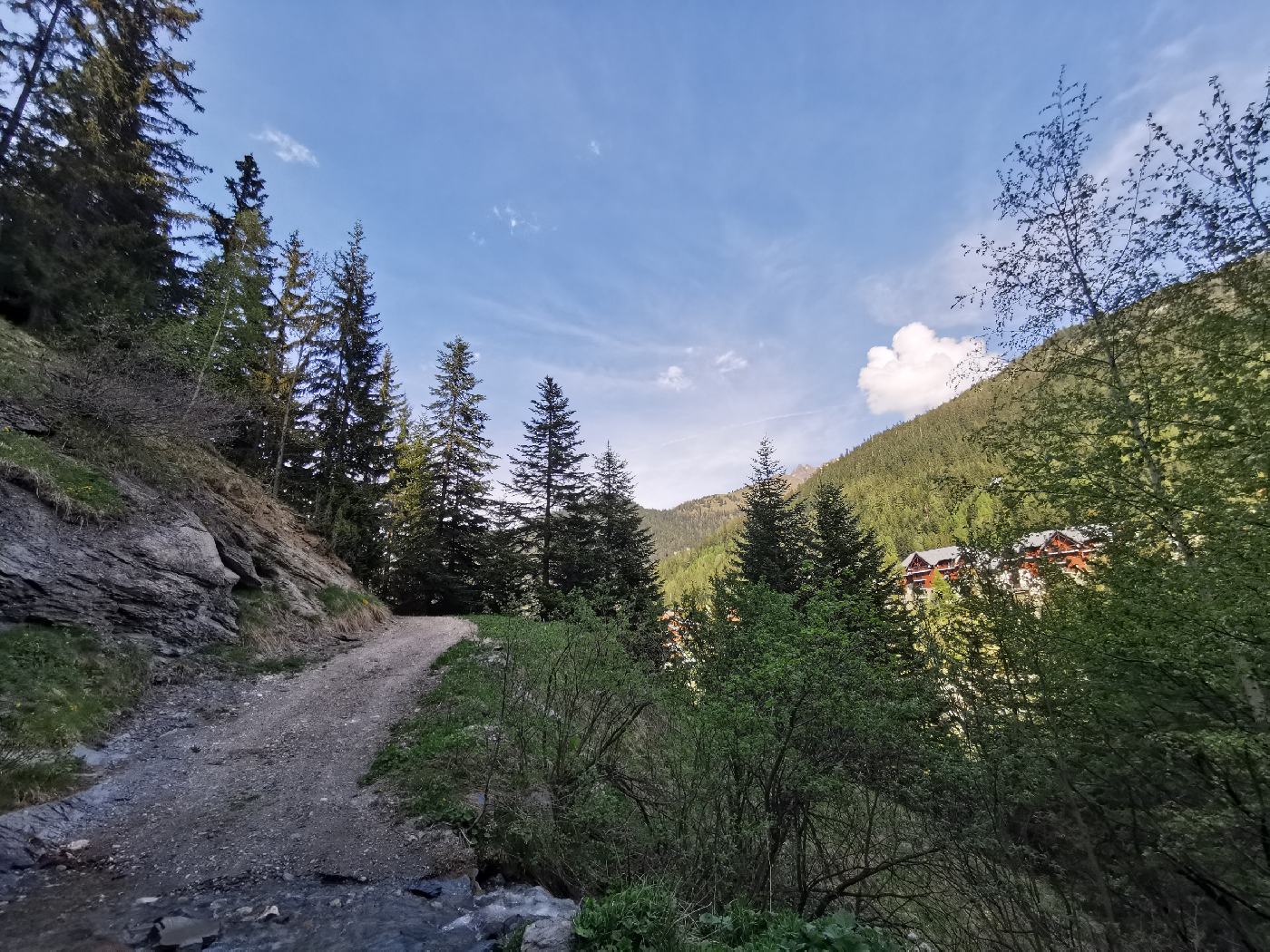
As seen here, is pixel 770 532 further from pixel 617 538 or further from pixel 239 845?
pixel 239 845

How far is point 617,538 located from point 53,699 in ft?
63.7

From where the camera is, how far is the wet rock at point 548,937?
12.0ft

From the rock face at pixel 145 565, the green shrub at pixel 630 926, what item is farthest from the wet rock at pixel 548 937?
the rock face at pixel 145 565

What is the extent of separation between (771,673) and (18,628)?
32.6 ft

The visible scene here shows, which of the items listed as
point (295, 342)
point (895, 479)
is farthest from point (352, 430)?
point (895, 479)

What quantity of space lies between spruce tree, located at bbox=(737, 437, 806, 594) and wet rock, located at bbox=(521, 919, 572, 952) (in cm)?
1762

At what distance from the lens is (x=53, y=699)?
6.23 m

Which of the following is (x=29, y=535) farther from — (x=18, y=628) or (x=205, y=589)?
(x=205, y=589)

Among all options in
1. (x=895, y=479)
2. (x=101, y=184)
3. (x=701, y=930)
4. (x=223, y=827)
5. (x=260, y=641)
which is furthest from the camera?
(x=895, y=479)

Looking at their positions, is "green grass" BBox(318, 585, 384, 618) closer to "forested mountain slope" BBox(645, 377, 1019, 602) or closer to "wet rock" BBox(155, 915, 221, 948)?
"wet rock" BBox(155, 915, 221, 948)

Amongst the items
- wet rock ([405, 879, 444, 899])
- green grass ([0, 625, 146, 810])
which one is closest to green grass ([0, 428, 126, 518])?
green grass ([0, 625, 146, 810])

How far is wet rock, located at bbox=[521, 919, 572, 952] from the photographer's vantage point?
3.64 m

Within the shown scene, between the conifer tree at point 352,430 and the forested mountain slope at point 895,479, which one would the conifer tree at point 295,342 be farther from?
the forested mountain slope at point 895,479

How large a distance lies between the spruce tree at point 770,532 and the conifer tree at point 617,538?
4477mm
